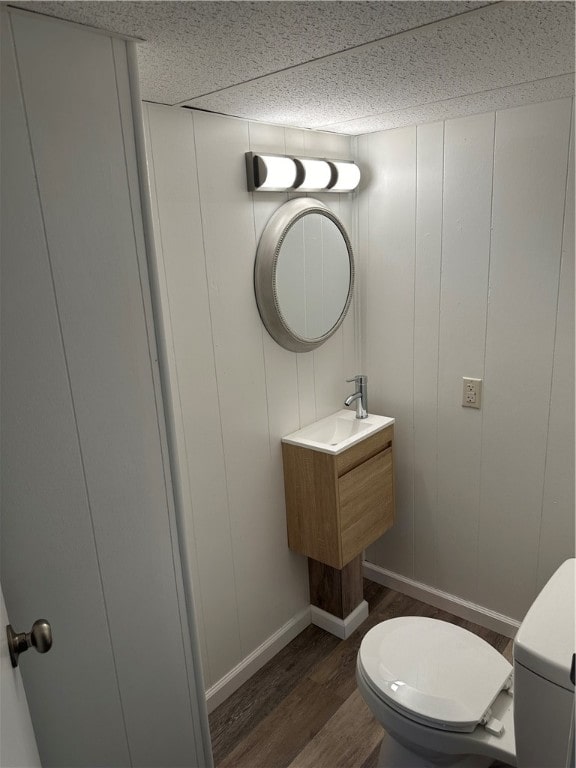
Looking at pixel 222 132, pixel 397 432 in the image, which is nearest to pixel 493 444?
pixel 397 432

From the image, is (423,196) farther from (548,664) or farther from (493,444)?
(548,664)

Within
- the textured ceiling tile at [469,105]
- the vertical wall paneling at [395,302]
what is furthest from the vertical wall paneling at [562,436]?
the vertical wall paneling at [395,302]

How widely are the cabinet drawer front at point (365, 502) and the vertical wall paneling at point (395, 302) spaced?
0.59 ft

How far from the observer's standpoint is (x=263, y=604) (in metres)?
2.20

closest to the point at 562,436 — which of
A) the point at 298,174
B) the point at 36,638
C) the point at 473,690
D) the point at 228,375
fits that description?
the point at 473,690

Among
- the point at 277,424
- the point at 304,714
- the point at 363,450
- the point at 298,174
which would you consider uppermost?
the point at 298,174

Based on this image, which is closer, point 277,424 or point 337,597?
point 277,424

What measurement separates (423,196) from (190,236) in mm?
955

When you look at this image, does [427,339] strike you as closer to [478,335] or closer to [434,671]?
[478,335]

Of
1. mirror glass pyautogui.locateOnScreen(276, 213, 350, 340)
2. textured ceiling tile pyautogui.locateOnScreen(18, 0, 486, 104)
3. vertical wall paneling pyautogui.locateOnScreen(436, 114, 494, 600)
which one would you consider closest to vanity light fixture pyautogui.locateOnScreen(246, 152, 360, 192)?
mirror glass pyautogui.locateOnScreen(276, 213, 350, 340)

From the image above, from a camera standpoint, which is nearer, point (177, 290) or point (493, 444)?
point (177, 290)

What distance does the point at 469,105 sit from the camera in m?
1.78

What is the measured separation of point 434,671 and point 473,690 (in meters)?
0.11

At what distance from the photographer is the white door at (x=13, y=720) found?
0.79 metres
